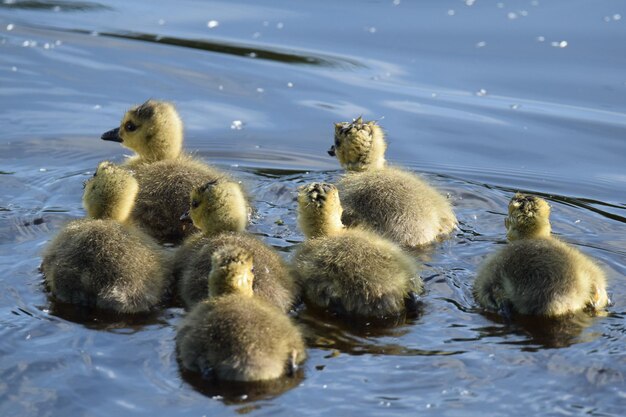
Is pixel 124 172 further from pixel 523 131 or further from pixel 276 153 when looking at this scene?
pixel 523 131

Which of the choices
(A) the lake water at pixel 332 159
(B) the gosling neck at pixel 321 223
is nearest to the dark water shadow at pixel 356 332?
(A) the lake water at pixel 332 159

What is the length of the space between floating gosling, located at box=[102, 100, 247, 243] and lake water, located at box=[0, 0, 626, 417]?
510mm

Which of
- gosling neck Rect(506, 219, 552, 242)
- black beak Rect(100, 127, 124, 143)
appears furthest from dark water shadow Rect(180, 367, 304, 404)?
black beak Rect(100, 127, 124, 143)

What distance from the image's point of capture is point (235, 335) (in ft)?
18.7

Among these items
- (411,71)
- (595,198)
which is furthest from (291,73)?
(595,198)

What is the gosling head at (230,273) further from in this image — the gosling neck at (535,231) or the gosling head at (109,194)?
the gosling neck at (535,231)

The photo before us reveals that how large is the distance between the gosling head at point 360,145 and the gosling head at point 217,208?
153 cm

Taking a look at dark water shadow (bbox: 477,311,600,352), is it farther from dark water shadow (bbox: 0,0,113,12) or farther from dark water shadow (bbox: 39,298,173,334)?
dark water shadow (bbox: 0,0,113,12)

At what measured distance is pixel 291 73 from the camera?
11.3 m

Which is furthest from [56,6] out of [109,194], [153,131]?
[109,194]

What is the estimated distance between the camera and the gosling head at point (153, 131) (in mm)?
8531

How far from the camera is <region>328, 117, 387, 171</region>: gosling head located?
27.8ft

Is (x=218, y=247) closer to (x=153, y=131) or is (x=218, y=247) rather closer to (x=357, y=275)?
(x=357, y=275)

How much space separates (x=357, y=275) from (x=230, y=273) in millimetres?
799
